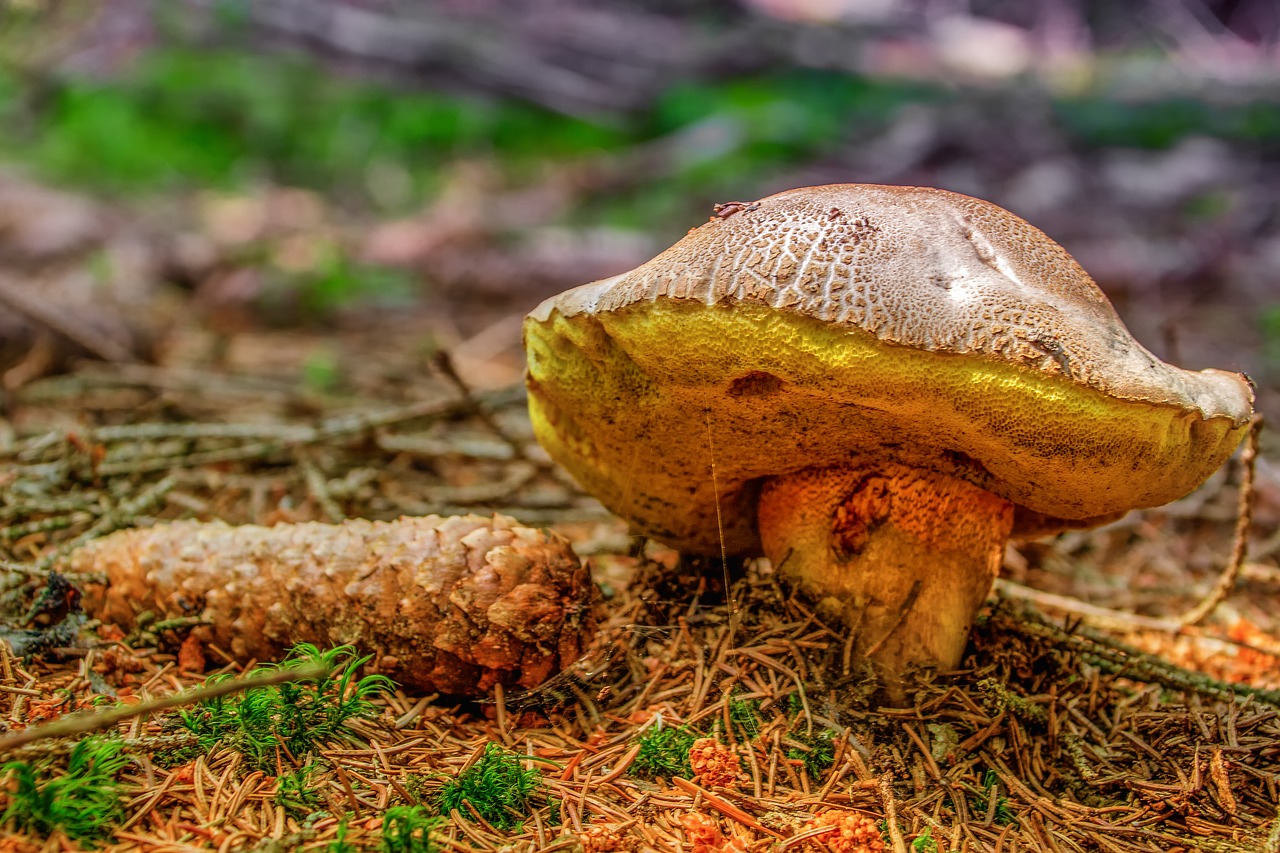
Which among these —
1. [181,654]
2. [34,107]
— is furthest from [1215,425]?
[34,107]

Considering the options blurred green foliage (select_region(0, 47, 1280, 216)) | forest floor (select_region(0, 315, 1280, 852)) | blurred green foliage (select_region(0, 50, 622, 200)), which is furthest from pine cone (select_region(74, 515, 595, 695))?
blurred green foliage (select_region(0, 50, 622, 200))

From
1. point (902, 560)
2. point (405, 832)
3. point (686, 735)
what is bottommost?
point (686, 735)

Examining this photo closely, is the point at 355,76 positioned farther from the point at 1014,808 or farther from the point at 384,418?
the point at 1014,808

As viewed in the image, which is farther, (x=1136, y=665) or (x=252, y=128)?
(x=252, y=128)

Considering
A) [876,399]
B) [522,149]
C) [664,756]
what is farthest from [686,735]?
[522,149]

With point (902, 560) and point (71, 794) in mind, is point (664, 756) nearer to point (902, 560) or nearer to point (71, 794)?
point (902, 560)

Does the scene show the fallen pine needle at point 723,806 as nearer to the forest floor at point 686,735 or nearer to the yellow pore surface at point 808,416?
the forest floor at point 686,735

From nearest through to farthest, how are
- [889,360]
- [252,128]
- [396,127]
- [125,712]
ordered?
1. [125,712]
2. [889,360]
3. [252,128]
4. [396,127]

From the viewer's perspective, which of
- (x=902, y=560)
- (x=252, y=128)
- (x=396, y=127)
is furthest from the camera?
(x=396, y=127)
